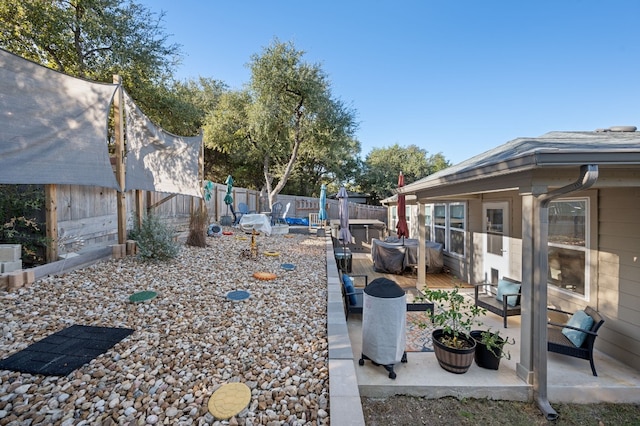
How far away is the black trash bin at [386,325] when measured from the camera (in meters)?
2.62

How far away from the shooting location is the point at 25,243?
3748 millimetres

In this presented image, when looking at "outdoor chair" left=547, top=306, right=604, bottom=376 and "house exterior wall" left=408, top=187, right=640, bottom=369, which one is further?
"house exterior wall" left=408, top=187, right=640, bottom=369

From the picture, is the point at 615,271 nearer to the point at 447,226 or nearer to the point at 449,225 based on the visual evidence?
the point at 449,225

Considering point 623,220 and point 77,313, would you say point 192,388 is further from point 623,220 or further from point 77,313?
point 623,220

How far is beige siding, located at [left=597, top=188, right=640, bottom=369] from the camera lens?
303 centimetres

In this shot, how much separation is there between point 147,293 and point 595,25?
14069 mm

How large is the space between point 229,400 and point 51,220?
12.6 ft

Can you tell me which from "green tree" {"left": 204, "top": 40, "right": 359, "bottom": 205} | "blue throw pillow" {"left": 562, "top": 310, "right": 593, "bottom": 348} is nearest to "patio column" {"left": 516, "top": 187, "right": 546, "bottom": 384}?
"blue throw pillow" {"left": 562, "top": 310, "right": 593, "bottom": 348}

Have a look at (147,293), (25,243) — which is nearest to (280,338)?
(147,293)

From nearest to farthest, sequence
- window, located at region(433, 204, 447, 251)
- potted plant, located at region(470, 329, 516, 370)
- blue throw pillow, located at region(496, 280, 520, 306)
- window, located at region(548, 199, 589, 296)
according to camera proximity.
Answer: potted plant, located at region(470, 329, 516, 370)
window, located at region(548, 199, 589, 296)
blue throw pillow, located at region(496, 280, 520, 306)
window, located at region(433, 204, 447, 251)

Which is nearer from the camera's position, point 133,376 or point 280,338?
point 133,376

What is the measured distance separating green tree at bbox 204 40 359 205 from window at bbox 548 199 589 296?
11.1 metres

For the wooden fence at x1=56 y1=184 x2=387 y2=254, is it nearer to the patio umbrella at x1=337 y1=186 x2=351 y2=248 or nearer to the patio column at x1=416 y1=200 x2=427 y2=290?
the patio umbrella at x1=337 y1=186 x2=351 y2=248

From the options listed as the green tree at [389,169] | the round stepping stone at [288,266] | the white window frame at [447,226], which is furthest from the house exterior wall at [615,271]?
the green tree at [389,169]
